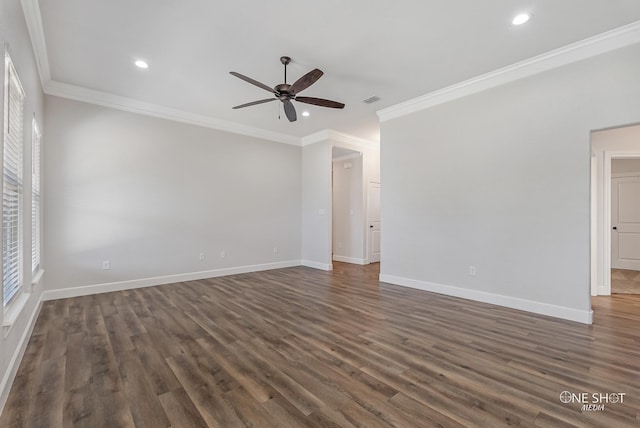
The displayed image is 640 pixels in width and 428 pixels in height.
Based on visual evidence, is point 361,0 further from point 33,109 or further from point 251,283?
point 251,283

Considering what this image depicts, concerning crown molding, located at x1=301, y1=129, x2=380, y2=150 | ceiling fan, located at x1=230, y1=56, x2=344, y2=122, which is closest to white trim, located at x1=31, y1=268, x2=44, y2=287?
ceiling fan, located at x1=230, y1=56, x2=344, y2=122

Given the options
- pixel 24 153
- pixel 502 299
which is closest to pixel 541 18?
pixel 502 299

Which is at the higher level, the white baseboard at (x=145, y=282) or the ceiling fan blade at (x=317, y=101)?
the ceiling fan blade at (x=317, y=101)

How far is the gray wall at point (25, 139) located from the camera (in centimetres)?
179

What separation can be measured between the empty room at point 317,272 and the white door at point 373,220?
167 centimetres

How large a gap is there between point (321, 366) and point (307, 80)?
2.71 metres

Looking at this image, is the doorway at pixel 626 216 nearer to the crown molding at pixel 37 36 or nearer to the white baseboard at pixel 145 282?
the white baseboard at pixel 145 282

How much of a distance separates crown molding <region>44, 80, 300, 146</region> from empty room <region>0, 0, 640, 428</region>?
0.12 ft

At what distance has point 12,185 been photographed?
2275 millimetres

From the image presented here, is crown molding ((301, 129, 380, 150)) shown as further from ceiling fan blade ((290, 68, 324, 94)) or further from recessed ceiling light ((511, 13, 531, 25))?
recessed ceiling light ((511, 13, 531, 25))

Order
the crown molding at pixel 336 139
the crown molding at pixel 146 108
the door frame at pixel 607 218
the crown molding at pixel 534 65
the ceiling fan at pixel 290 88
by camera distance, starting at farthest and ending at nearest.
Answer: the crown molding at pixel 336 139 < the door frame at pixel 607 218 < the crown molding at pixel 146 108 < the ceiling fan at pixel 290 88 < the crown molding at pixel 534 65

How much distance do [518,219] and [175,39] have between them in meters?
4.43

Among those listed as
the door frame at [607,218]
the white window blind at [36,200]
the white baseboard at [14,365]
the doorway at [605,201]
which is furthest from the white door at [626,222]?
the white window blind at [36,200]

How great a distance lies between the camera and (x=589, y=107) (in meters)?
3.04
